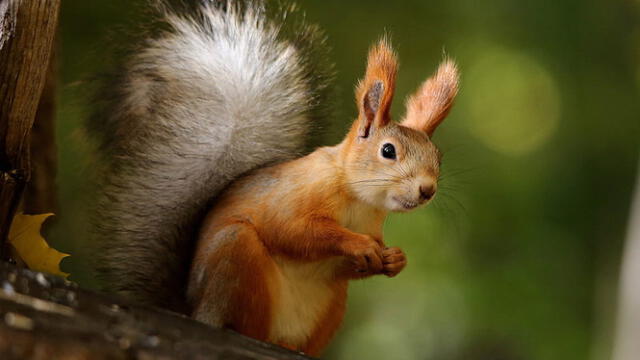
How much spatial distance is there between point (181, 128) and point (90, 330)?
45cm

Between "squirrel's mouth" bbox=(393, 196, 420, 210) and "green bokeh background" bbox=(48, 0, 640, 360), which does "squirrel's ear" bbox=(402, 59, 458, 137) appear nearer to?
"squirrel's mouth" bbox=(393, 196, 420, 210)

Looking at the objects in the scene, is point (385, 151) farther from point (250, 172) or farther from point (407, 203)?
point (250, 172)

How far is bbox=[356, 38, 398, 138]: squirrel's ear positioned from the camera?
1.06 meters

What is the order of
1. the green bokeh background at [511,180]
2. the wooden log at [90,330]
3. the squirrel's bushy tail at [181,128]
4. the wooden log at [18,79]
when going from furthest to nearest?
the green bokeh background at [511,180]
the squirrel's bushy tail at [181,128]
the wooden log at [18,79]
the wooden log at [90,330]

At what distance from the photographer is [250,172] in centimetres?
117

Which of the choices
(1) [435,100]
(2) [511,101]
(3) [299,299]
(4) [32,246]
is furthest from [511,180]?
(4) [32,246]

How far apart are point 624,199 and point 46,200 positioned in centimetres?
168

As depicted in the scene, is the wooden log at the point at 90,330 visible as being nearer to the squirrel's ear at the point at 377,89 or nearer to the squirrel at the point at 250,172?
the squirrel at the point at 250,172

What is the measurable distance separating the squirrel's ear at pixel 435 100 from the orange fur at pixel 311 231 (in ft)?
0.04

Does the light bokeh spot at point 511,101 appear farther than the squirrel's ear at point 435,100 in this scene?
Yes

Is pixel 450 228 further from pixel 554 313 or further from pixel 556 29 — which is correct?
pixel 556 29

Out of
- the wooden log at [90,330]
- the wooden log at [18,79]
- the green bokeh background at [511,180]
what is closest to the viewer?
the wooden log at [90,330]

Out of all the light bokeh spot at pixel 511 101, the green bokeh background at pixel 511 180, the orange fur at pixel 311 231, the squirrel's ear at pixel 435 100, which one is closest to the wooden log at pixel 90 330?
the orange fur at pixel 311 231

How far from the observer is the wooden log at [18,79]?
3.34 ft
